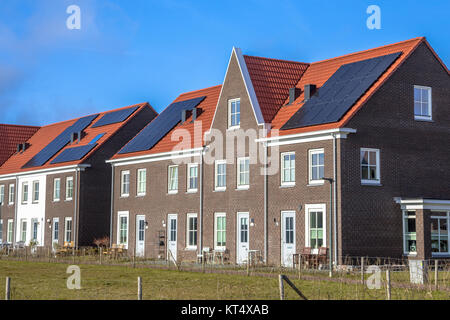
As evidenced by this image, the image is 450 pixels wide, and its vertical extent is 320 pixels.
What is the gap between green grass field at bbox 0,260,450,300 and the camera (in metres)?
20.2

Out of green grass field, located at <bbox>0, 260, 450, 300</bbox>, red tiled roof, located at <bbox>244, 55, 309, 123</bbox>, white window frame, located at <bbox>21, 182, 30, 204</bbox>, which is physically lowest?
green grass field, located at <bbox>0, 260, 450, 300</bbox>

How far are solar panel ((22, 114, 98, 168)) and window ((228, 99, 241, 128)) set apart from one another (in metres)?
20.4

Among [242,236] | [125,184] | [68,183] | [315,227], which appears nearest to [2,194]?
[68,183]

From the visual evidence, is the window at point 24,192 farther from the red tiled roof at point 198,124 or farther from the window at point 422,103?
the window at point 422,103

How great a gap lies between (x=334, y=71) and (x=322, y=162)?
20.5ft

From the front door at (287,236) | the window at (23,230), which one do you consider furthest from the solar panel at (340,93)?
the window at (23,230)

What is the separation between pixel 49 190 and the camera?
170 ft

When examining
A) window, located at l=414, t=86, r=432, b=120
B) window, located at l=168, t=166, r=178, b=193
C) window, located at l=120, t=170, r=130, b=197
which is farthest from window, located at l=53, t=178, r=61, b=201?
window, located at l=414, t=86, r=432, b=120

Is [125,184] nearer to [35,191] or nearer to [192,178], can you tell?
[192,178]

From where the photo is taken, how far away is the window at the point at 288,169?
3359 centimetres

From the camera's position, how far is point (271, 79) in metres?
37.4

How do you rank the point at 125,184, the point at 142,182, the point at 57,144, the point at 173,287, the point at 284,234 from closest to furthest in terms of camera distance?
1. the point at 173,287
2. the point at 284,234
3. the point at 142,182
4. the point at 125,184
5. the point at 57,144

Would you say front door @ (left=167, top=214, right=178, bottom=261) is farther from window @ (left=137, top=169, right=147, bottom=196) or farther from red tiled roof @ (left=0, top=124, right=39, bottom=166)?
red tiled roof @ (left=0, top=124, right=39, bottom=166)

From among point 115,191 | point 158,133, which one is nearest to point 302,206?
point 158,133
